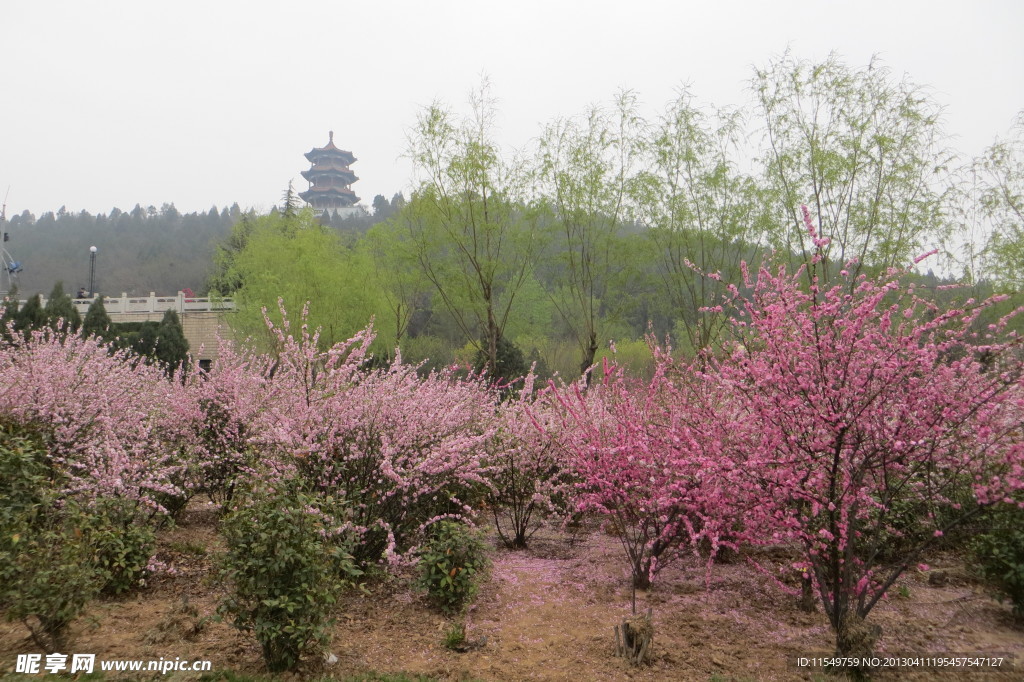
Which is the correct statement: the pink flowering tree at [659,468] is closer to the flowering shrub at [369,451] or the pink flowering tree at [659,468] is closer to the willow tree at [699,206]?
the flowering shrub at [369,451]

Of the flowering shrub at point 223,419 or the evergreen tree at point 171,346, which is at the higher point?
the evergreen tree at point 171,346

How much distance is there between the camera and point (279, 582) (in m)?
3.95

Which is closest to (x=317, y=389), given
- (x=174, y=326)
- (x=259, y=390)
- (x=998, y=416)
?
(x=259, y=390)

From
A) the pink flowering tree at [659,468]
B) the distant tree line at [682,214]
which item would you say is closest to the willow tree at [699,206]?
the distant tree line at [682,214]

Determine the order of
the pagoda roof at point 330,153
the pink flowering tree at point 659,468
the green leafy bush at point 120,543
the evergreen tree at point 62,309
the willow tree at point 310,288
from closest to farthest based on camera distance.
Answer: the pink flowering tree at point 659,468 → the green leafy bush at point 120,543 → the willow tree at point 310,288 → the evergreen tree at point 62,309 → the pagoda roof at point 330,153

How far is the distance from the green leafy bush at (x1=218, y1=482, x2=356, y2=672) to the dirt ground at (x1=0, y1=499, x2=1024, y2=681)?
25 cm

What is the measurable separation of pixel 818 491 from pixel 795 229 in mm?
11767

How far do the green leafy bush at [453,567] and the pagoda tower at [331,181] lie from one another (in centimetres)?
8652

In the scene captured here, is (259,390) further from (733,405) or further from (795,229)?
(795,229)

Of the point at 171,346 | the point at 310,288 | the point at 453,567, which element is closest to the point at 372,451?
the point at 453,567

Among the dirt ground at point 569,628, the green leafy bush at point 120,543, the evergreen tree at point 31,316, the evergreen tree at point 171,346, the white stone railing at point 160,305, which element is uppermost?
the white stone railing at point 160,305

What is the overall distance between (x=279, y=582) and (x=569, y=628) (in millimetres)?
2183

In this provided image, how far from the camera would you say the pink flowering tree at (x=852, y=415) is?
3750 mm

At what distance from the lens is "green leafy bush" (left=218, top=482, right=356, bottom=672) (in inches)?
154
